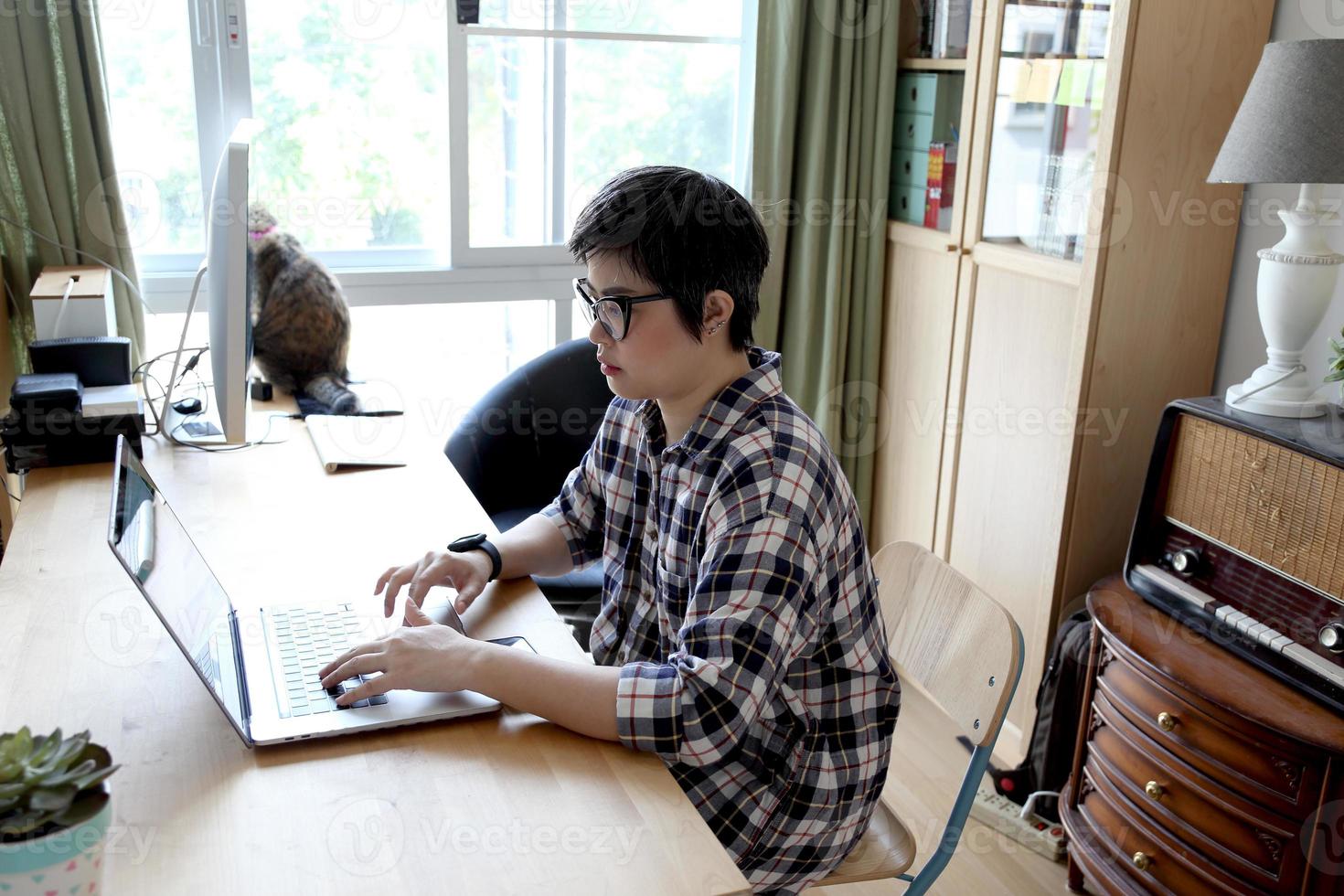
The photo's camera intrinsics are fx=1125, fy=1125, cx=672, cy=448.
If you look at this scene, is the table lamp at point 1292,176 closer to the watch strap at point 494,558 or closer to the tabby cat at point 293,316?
the watch strap at point 494,558

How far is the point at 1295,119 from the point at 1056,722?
1200 mm

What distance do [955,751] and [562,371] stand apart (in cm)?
128

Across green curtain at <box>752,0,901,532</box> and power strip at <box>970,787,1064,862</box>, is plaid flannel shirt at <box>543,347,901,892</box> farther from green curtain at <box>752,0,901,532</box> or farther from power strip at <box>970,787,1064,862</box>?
green curtain at <box>752,0,901,532</box>

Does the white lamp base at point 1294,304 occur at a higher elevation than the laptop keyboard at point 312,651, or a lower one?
higher

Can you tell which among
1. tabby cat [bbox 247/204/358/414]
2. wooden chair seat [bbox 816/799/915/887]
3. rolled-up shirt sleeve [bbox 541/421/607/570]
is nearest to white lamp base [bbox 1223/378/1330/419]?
wooden chair seat [bbox 816/799/915/887]

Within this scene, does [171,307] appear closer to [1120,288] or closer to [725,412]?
[725,412]

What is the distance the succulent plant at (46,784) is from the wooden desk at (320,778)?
0.15 meters

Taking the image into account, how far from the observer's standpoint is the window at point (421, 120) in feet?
8.75

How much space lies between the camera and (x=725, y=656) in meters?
1.12

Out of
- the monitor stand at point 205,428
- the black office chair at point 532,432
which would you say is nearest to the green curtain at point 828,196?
the black office chair at point 532,432

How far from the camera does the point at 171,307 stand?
2.70m

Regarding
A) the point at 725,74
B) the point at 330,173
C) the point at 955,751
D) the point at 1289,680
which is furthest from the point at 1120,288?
the point at 330,173

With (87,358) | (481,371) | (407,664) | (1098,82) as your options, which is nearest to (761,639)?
(407,664)

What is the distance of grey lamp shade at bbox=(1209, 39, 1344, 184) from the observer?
5.39 ft
